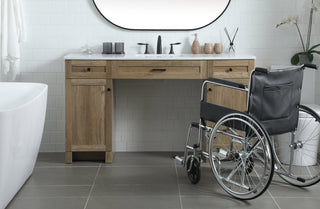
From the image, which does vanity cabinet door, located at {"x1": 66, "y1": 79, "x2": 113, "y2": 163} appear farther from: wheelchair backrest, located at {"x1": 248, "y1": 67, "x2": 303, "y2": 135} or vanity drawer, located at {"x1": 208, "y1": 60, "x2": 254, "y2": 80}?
wheelchair backrest, located at {"x1": 248, "y1": 67, "x2": 303, "y2": 135}

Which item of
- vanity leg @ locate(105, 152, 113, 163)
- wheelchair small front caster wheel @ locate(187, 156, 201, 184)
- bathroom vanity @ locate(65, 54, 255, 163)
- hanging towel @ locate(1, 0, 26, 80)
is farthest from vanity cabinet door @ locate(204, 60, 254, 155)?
hanging towel @ locate(1, 0, 26, 80)

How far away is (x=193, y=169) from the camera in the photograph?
142 inches

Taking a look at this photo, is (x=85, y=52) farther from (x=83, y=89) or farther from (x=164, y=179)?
(x=164, y=179)

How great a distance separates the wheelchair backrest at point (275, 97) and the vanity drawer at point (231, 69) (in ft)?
2.86

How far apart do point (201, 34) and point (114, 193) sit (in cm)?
194

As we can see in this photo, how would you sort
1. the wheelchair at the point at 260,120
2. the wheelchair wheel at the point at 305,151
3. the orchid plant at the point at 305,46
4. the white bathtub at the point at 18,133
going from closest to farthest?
the white bathtub at the point at 18,133 → the wheelchair at the point at 260,120 → the wheelchair wheel at the point at 305,151 → the orchid plant at the point at 305,46

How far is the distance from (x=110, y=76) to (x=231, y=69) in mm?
1089

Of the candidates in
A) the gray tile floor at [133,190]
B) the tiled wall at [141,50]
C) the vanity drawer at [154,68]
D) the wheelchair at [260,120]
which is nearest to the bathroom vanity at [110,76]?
the vanity drawer at [154,68]

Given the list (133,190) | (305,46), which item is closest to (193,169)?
(133,190)

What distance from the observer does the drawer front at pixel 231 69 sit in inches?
162

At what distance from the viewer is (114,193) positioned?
11.4ft

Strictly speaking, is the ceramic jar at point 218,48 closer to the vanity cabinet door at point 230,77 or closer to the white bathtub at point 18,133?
the vanity cabinet door at point 230,77

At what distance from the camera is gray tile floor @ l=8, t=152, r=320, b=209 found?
3.24 meters

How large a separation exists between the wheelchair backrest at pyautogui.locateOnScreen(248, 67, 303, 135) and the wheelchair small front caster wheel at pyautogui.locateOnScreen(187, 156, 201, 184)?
67 centimetres
